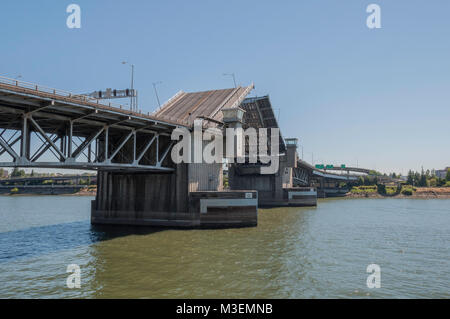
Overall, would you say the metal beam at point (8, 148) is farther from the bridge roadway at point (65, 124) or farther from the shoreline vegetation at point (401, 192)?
→ the shoreline vegetation at point (401, 192)

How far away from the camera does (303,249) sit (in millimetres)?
24531

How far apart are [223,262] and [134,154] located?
46.6 feet

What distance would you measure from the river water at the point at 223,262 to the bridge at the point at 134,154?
2790 mm

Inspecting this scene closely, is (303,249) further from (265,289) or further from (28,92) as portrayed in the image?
(28,92)

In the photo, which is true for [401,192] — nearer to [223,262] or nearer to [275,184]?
[275,184]

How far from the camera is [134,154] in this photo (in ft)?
97.7

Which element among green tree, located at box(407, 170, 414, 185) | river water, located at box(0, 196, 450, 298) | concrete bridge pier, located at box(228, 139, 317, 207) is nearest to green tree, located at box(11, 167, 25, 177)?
concrete bridge pier, located at box(228, 139, 317, 207)

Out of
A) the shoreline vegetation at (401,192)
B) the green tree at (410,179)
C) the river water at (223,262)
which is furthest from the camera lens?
the green tree at (410,179)

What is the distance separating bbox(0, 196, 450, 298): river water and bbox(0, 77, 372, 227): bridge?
2790 millimetres

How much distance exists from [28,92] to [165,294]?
14954 mm

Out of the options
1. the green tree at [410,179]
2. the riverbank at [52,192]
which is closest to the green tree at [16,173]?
the riverbank at [52,192]

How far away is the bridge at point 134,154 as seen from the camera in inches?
870

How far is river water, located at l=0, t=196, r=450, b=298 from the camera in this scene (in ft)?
49.4
